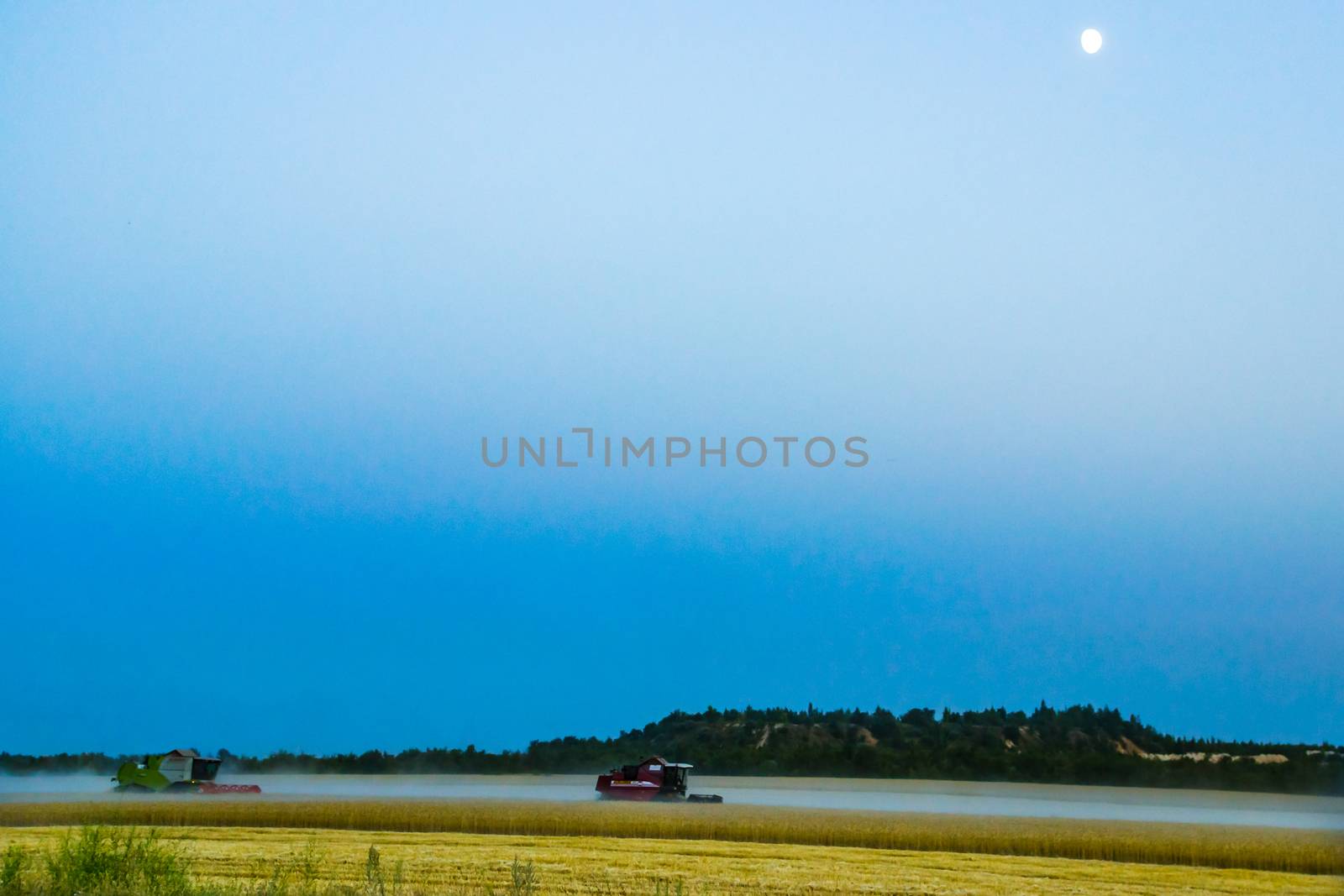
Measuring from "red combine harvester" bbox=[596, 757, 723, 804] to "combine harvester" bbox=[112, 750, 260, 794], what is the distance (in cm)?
1019

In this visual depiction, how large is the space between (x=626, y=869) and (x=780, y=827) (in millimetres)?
7193

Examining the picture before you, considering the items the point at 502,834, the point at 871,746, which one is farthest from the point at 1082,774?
the point at 502,834

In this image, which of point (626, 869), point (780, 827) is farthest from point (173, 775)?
point (626, 869)

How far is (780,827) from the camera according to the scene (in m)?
23.8

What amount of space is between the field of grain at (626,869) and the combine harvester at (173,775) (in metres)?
11.4

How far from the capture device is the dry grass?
21.1m

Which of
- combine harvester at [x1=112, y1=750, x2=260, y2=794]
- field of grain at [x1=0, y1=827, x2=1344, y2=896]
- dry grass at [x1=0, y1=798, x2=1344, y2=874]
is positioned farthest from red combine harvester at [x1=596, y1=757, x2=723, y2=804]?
field of grain at [x1=0, y1=827, x2=1344, y2=896]

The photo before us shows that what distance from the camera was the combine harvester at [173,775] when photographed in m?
33.1

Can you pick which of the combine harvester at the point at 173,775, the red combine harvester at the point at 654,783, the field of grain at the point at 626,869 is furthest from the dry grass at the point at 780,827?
the combine harvester at the point at 173,775

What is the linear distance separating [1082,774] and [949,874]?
124 ft

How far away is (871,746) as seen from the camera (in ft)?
188

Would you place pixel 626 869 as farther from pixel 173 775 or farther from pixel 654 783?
pixel 173 775

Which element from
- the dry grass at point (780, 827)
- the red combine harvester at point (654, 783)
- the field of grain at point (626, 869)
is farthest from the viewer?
the red combine harvester at point (654, 783)

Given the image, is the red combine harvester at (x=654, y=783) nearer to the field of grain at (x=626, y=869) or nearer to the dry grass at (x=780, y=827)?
the dry grass at (x=780, y=827)
